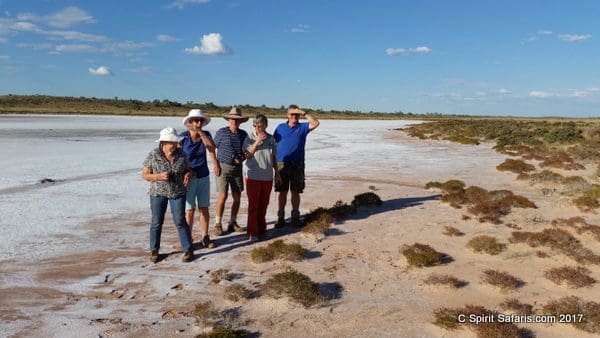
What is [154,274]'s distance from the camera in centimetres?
619

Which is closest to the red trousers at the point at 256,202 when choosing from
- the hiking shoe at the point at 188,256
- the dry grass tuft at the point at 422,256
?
the hiking shoe at the point at 188,256

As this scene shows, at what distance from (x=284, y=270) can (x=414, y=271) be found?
1786 mm

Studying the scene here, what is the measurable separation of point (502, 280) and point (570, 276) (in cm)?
92

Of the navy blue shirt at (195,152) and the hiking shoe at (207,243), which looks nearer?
the navy blue shirt at (195,152)

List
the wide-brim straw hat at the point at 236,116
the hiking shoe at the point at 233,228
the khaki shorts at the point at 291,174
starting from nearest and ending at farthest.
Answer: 1. the wide-brim straw hat at the point at 236,116
2. the khaki shorts at the point at 291,174
3. the hiking shoe at the point at 233,228

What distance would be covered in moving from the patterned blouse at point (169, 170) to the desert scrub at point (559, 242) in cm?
535

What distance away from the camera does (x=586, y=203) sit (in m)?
10.4

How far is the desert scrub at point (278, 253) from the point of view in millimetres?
6711

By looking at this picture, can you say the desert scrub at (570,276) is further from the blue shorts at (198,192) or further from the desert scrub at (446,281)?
the blue shorts at (198,192)

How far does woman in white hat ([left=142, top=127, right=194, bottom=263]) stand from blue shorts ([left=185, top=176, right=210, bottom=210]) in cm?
40

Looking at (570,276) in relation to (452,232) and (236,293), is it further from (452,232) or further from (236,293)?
(236,293)

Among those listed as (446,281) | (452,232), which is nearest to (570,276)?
(446,281)

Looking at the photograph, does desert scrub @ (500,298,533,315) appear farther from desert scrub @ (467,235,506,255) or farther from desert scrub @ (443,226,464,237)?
desert scrub @ (443,226,464,237)

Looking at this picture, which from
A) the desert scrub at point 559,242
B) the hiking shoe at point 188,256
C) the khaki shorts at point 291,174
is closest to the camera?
the hiking shoe at point 188,256
